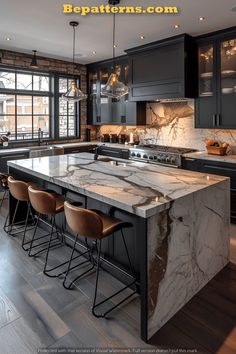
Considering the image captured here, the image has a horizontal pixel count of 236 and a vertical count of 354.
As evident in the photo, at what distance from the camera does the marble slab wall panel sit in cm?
196

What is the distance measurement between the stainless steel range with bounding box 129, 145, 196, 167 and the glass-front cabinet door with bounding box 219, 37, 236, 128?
86cm

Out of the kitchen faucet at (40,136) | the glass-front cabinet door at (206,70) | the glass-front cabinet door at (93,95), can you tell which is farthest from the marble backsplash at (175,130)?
the kitchen faucet at (40,136)

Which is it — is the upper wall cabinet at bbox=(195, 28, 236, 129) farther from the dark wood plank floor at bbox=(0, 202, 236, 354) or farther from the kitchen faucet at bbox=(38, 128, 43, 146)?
the kitchen faucet at bbox=(38, 128, 43, 146)

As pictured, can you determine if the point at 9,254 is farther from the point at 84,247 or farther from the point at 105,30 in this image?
the point at 105,30

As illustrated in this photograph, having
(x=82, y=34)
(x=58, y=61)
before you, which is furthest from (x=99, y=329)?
(x=58, y=61)

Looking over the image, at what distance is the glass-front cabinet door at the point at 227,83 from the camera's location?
4.14 metres

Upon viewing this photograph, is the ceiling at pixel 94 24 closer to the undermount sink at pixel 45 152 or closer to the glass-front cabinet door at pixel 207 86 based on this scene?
the glass-front cabinet door at pixel 207 86

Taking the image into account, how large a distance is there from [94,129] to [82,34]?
9.86 feet

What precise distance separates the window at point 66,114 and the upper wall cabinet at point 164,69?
1.84 meters

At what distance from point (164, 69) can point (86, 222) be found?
3.63 m

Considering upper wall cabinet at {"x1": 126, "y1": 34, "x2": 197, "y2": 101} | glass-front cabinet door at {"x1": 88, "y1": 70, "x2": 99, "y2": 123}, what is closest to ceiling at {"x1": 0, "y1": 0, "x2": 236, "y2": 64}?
upper wall cabinet at {"x1": 126, "y1": 34, "x2": 197, "y2": 101}

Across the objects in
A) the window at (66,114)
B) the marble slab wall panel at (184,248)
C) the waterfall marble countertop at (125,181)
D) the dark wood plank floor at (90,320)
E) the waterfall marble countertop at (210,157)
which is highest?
the window at (66,114)

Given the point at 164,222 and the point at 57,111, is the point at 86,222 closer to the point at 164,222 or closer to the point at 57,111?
the point at 164,222

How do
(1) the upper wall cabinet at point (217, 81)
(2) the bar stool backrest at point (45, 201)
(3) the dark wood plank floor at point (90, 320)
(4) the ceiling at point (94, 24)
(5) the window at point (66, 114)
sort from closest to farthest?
(3) the dark wood plank floor at point (90, 320), (2) the bar stool backrest at point (45, 201), (4) the ceiling at point (94, 24), (1) the upper wall cabinet at point (217, 81), (5) the window at point (66, 114)
